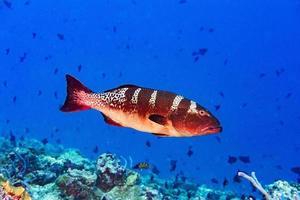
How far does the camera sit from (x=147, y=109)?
3.78 meters

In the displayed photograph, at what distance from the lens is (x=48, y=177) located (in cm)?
834

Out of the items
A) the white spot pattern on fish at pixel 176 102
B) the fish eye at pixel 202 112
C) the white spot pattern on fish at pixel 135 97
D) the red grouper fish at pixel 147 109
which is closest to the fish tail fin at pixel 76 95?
the red grouper fish at pixel 147 109

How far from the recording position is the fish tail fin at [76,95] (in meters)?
4.06

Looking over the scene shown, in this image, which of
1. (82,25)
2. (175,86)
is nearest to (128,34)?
(82,25)

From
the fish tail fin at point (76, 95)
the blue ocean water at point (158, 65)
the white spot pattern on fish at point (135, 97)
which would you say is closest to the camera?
the white spot pattern on fish at point (135, 97)

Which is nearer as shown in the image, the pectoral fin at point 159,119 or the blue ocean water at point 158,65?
the pectoral fin at point 159,119

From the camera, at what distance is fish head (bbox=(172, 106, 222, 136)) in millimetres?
3631

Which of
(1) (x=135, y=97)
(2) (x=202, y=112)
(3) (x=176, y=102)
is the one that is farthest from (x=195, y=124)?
(1) (x=135, y=97)

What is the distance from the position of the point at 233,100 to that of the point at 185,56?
82.6 ft

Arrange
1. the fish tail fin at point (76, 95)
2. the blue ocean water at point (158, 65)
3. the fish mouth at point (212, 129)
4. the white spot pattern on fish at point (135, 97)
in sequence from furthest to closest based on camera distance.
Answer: the blue ocean water at point (158, 65), the fish tail fin at point (76, 95), the white spot pattern on fish at point (135, 97), the fish mouth at point (212, 129)

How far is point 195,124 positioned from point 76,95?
1231 mm

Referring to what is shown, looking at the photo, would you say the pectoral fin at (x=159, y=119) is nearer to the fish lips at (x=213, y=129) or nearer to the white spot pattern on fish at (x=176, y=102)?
the white spot pattern on fish at (x=176, y=102)

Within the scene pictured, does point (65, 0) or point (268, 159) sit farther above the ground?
point (65, 0)

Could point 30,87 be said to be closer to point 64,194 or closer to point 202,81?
point 202,81
